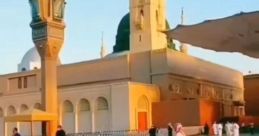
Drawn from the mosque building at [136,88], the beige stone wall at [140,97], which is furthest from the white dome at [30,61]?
the beige stone wall at [140,97]

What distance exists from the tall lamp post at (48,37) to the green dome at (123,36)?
28304mm

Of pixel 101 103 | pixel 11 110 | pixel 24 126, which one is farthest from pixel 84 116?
pixel 11 110

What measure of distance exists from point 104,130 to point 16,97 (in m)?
10.0

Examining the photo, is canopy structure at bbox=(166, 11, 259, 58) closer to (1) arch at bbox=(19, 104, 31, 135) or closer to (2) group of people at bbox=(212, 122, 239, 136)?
(2) group of people at bbox=(212, 122, 239, 136)

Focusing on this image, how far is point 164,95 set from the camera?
36.4 metres

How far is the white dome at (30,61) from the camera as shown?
56531 millimetres

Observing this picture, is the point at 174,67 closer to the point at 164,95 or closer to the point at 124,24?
the point at 164,95

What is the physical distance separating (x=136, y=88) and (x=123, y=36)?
1761 centimetres

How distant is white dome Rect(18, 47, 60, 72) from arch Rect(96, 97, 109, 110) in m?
22.0

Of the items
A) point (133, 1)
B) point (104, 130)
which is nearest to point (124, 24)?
point (133, 1)

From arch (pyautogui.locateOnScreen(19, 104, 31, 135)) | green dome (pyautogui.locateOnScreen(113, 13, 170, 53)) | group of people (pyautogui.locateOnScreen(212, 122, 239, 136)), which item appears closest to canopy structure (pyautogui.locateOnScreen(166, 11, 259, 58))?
group of people (pyautogui.locateOnScreen(212, 122, 239, 136))

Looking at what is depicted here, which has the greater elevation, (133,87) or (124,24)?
(124,24)

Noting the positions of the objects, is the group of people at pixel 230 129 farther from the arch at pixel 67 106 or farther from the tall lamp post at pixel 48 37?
the arch at pixel 67 106

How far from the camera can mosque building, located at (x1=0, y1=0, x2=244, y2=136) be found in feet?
112
